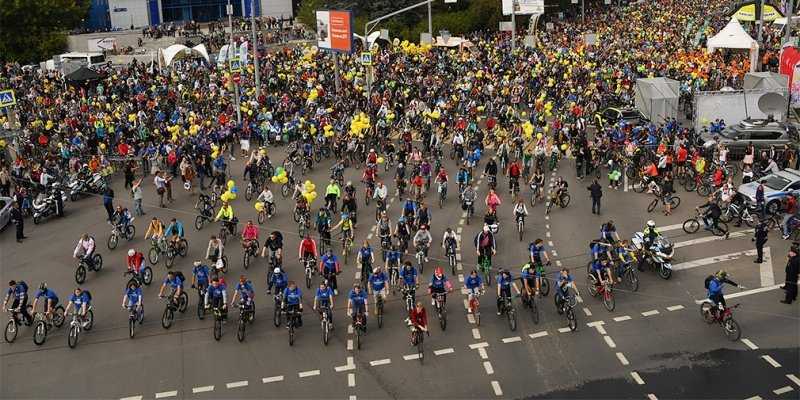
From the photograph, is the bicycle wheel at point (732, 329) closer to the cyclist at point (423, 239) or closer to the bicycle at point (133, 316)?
the cyclist at point (423, 239)

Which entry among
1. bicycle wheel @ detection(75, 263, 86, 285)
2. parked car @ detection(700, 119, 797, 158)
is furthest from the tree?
parked car @ detection(700, 119, 797, 158)

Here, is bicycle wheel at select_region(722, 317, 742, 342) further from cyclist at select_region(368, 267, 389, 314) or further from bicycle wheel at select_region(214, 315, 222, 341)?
bicycle wheel at select_region(214, 315, 222, 341)

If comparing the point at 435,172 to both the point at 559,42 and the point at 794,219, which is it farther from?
the point at 559,42

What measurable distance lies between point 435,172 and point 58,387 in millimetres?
18279

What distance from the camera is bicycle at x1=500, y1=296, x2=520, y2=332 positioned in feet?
61.4

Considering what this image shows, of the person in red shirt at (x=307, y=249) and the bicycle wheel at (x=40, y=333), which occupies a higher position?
the person in red shirt at (x=307, y=249)

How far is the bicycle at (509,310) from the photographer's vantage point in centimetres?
1870

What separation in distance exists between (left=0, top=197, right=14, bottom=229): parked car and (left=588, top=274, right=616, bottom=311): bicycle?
2015cm

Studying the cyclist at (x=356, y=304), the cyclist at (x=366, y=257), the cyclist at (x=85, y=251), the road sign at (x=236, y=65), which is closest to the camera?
the cyclist at (x=356, y=304)

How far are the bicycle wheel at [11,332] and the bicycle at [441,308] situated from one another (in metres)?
10.00

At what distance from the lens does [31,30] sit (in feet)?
237

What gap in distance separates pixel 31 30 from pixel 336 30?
41017 mm

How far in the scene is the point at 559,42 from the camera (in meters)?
73.2

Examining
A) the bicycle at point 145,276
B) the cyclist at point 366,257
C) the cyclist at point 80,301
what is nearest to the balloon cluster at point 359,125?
Result: the cyclist at point 366,257
